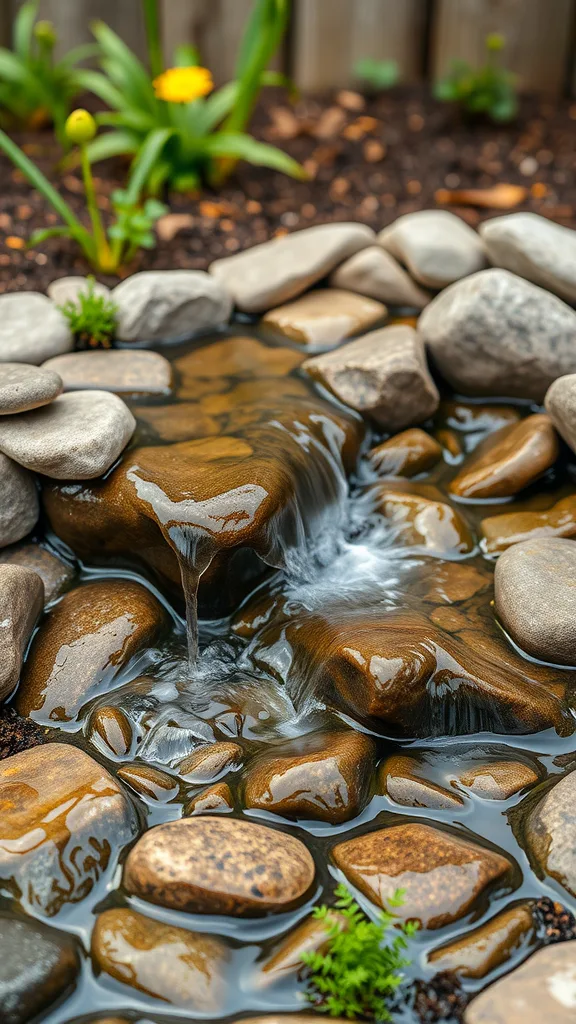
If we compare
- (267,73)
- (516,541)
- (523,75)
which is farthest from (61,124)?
(516,541)

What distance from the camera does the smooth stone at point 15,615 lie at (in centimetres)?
301

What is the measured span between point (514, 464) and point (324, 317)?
1.20m

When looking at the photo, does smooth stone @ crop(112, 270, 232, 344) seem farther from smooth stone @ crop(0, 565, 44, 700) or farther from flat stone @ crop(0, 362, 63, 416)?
smooth stone @ crop(0, 565, 44, 700)

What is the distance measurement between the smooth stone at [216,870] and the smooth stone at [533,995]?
0.51 m

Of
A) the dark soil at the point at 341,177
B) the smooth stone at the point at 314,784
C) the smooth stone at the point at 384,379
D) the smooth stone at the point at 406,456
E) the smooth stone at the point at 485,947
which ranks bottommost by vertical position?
the smooth stone at the point at 485,947

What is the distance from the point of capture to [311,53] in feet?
18.1

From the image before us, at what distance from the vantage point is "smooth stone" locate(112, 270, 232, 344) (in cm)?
412

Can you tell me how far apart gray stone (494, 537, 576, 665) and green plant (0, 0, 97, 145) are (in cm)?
334

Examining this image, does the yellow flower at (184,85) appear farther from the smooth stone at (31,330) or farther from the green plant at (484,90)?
the green plant at (484,90)

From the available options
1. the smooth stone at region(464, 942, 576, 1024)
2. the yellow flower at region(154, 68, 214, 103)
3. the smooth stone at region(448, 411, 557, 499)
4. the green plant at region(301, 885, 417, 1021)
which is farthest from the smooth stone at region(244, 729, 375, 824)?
the yellow flower at region(154, 68, 214, 103)

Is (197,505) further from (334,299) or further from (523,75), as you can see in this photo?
(523,75)

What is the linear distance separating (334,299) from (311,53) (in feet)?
6.40

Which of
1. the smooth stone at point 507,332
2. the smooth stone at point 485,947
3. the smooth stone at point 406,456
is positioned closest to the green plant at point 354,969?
the smooth stone at point 485,947

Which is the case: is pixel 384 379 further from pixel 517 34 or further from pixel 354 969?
pixel 517 34
